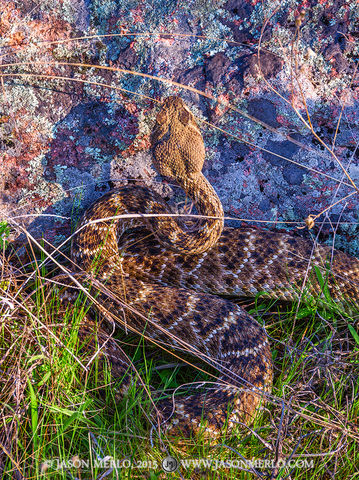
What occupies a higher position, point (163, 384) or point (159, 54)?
point (159, 54)

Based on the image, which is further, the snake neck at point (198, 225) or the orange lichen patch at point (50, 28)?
the orange lichen patch at point (50, 28)

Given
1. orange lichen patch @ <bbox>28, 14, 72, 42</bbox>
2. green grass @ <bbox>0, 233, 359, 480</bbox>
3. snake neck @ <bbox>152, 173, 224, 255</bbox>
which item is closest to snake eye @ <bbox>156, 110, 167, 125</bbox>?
snake neck @ <bbox>152, 173, 224, 255</bbox>

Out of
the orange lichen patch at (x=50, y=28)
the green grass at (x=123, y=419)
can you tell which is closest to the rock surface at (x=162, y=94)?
the orange lichen patch at (x=50, y=28)

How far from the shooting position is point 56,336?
3.14 meters

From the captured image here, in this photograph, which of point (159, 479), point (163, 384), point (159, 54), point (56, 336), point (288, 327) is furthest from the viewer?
point (159, 54)

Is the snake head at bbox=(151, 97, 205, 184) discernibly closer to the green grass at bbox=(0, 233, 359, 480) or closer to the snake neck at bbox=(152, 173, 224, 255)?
the snake neck at bbox=(152, 173, 224, 255)

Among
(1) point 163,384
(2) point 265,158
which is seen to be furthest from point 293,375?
(2) point 265,158

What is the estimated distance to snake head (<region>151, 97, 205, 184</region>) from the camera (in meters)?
3.86

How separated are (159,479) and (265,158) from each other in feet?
9.78

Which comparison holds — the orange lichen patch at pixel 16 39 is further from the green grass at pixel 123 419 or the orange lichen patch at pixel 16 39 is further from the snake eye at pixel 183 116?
the green grass at pixel 123 419

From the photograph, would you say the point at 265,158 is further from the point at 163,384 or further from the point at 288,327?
the point at 163,384

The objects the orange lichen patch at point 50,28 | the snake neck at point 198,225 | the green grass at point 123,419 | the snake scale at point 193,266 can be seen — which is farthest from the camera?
the orange lichen patch at point 50,28

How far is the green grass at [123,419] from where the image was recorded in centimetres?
264

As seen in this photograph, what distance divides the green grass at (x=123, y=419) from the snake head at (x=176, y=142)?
1.44 metres
